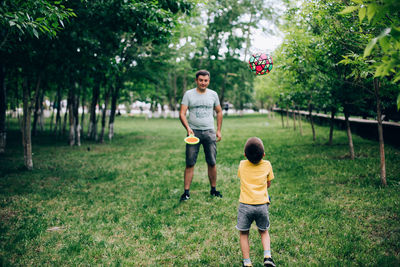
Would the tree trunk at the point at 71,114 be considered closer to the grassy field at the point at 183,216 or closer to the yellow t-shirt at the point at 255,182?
the grassy field at the point at 183,216

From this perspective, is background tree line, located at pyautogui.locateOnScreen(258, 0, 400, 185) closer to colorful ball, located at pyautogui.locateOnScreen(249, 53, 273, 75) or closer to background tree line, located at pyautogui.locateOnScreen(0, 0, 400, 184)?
background tree line, located at pyautogui.locateOnScreen(0, 0, 400, 184)

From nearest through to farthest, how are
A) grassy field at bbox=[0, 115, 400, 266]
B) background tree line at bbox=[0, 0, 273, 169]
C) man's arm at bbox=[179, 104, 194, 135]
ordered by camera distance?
grassy field at bbox=[0, 115, 400, 266] < background tree line at bbox=[0, 0, 273, 169] < man's arm at bbox=[179, 104, 194, 135]

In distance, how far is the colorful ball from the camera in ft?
18.2

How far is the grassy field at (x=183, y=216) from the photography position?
3.55 metres

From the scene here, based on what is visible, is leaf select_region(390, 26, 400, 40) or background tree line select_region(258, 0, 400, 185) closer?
leaf select_region(390, 26, 400, 40)

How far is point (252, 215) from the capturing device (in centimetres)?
317

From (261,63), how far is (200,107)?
142 centimetres

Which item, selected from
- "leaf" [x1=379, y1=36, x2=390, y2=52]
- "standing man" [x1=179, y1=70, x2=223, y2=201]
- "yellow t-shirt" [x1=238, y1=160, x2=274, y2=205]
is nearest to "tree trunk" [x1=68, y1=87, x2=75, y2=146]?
"standing man" [x1=179, y1=70, x2=223, y2=201]

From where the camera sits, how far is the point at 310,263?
3301 millimetres

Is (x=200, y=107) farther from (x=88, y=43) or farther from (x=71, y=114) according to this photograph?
(x=71, y=114)

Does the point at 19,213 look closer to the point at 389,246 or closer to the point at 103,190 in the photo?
the point at 103,190

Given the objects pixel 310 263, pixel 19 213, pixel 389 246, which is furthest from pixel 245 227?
pixel 19 213

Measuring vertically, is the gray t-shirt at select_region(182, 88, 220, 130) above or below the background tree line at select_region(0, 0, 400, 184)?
below

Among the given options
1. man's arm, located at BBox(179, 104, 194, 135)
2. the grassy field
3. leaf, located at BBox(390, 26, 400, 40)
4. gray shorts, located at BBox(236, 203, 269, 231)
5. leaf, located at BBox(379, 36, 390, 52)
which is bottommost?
the grassy field
